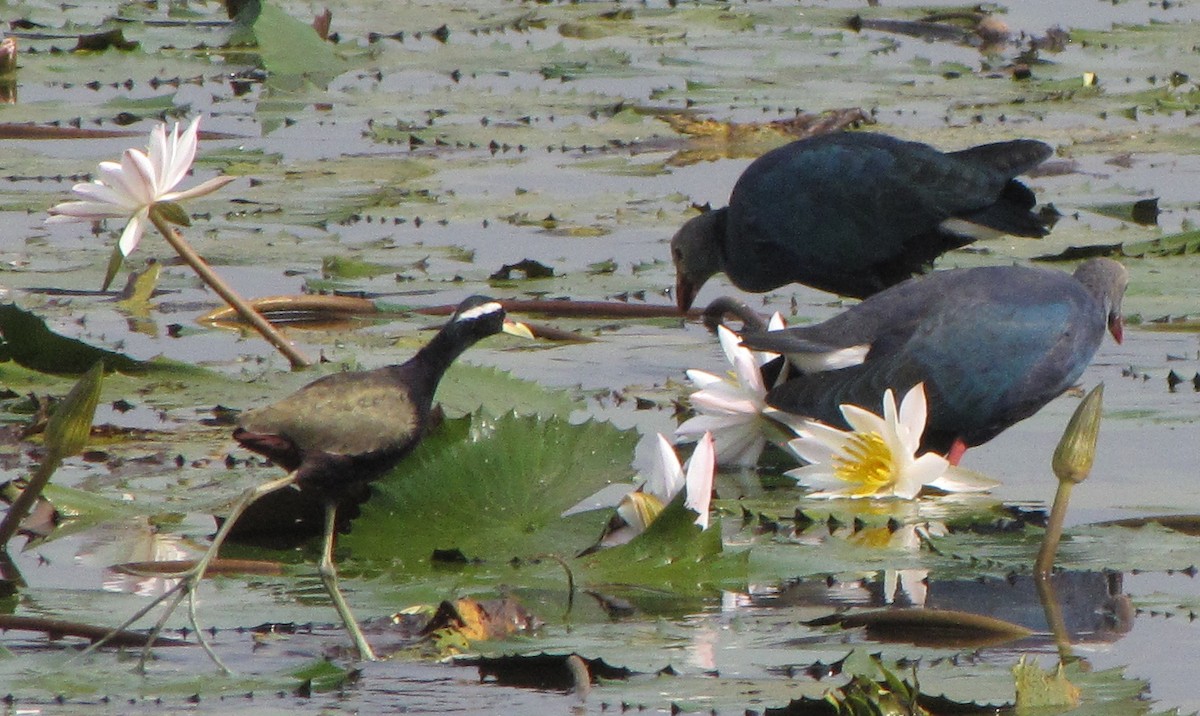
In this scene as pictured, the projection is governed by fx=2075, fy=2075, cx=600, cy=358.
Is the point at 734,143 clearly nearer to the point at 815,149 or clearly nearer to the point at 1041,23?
the point at 815,149

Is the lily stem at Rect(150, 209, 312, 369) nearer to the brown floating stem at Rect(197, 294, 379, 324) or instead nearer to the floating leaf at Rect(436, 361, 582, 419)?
the floating leaf at Rect(436, 361, 582, 419)

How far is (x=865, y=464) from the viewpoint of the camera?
11.3 ft

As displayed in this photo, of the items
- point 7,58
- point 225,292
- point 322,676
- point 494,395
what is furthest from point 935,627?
point 7,58

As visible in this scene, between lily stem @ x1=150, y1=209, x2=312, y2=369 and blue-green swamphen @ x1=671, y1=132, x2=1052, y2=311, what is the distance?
5.88 feet

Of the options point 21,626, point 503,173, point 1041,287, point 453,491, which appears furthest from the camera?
point 503,173

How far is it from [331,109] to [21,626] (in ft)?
18.9

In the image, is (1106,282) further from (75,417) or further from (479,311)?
(75,417)

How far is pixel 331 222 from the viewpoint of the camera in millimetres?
6070

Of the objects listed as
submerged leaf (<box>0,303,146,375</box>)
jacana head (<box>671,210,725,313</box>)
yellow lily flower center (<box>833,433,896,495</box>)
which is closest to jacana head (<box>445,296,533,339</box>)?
yellow lily flower center (<box>833,433,896,495</box>)

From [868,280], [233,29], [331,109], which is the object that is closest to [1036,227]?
[868,280]

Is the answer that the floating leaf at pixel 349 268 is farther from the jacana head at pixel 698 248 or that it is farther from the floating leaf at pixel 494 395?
the floating leaf at pixel 494 395

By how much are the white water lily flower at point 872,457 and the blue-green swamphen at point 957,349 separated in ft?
0.83

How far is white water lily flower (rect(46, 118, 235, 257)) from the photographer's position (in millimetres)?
3596

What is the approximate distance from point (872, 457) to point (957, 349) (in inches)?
18.3
